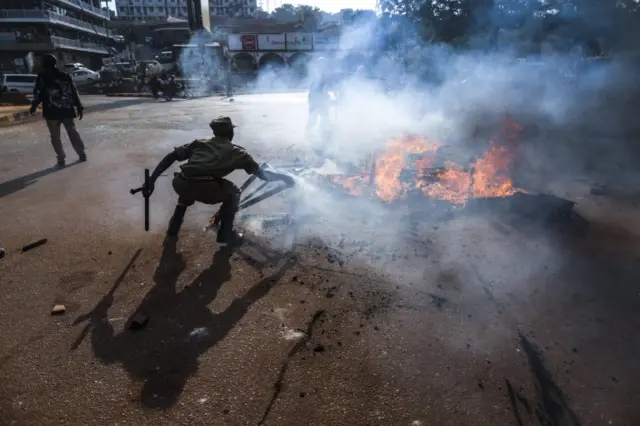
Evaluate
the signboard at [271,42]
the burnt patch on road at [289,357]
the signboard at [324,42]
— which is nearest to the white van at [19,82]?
the signboard at [271,42]

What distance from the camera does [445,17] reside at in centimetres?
1488

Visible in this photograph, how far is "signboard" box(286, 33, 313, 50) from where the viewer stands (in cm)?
3797

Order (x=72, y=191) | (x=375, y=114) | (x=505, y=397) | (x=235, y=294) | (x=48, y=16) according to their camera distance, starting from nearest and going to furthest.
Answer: (x=505, y=397) → (x=235, y=294) → (x=72, y=191) → (x=375, y=114) → (x=48, y=16)

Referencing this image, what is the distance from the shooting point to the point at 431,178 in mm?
6129

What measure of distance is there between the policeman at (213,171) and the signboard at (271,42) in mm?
37015

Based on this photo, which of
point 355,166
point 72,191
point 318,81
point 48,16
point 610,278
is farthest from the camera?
Answer: point 48,16

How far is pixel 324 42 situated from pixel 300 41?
9.75 feet

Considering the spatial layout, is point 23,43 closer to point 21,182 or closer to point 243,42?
point 243,42

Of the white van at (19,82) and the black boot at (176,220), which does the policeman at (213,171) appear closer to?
the black boot at (176,220)

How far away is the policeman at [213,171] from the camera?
4.02 m

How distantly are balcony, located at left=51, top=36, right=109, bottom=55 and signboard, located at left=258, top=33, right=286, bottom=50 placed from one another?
2071 cm

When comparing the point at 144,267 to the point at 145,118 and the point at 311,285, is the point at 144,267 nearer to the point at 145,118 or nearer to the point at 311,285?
the point at 311,285

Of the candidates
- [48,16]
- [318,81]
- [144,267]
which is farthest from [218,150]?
[48,16]

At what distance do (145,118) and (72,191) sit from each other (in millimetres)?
9078
